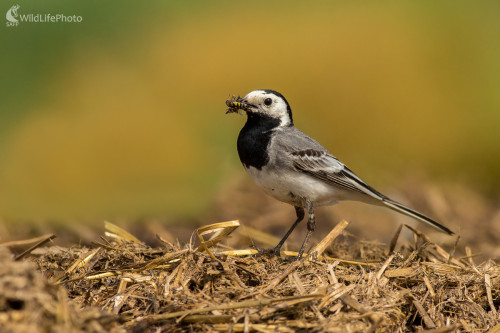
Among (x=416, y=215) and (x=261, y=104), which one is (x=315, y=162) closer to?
(x=261, y=104)

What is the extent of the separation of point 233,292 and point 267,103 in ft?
7.42

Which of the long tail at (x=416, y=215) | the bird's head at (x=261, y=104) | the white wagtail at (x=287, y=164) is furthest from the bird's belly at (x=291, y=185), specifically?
the long tail at (x=416, y=215)

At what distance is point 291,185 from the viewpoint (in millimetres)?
5383

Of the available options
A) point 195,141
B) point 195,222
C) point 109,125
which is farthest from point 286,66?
point 195,222

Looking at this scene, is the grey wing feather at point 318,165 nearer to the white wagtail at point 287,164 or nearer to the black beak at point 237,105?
the white wagtail at point 287,164

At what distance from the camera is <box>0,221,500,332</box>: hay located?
120 inches

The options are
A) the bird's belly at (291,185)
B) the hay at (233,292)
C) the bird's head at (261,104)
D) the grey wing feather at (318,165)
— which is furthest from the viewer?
the bird's head at (261,104)

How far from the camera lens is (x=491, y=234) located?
7535mm

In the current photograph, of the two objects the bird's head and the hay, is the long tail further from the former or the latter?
the bird's head

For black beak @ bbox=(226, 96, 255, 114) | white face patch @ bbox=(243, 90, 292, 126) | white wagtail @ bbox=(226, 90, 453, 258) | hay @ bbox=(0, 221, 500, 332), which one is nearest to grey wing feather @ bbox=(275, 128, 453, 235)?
white wagtail @ bbox=(226, 90, 453, 258)

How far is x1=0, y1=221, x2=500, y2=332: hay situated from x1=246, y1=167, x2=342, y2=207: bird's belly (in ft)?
1.80

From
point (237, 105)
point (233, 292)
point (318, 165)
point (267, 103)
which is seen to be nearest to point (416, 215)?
point (318, 165)

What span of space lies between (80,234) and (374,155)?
5.51 meters

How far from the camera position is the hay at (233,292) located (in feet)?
10.0
